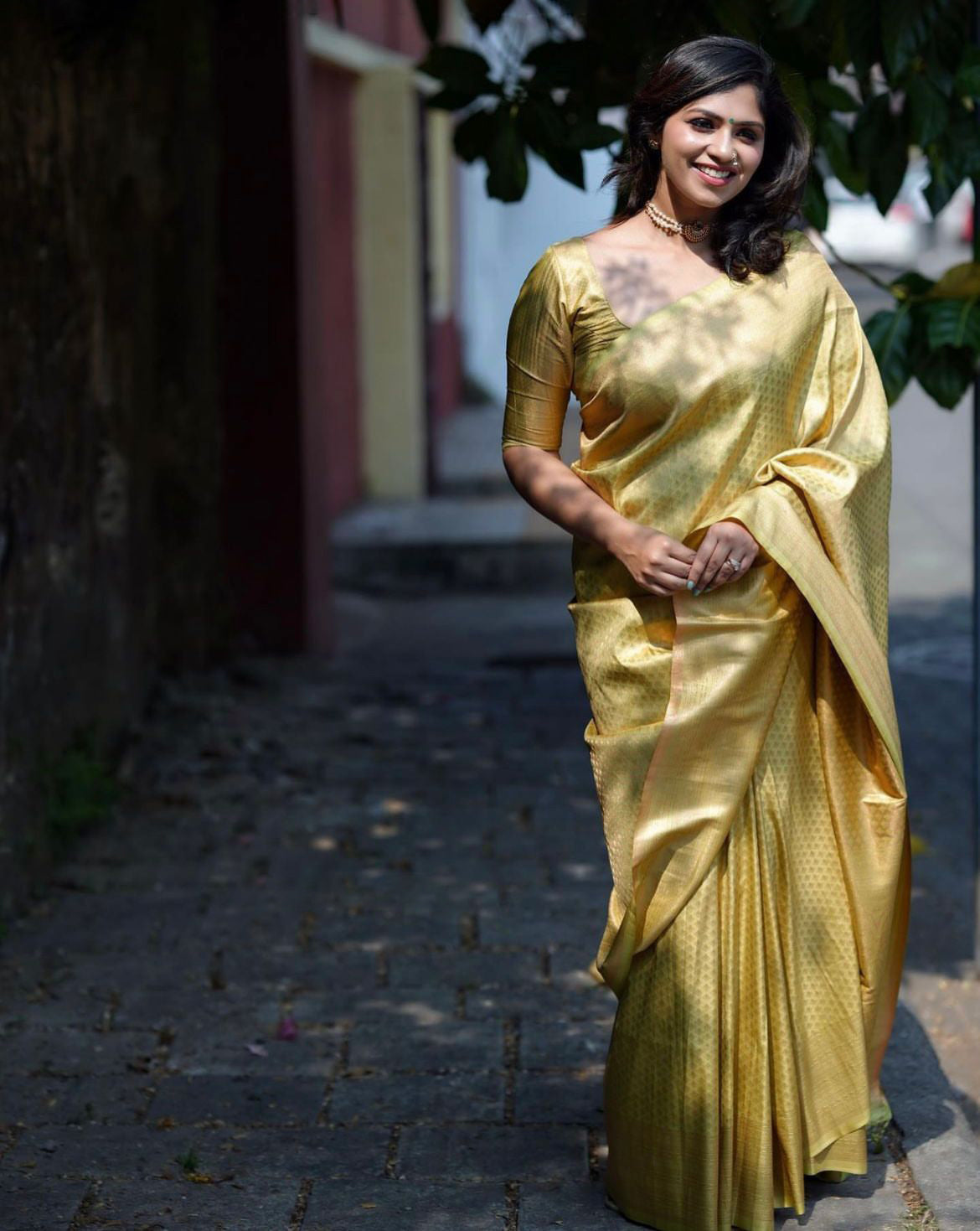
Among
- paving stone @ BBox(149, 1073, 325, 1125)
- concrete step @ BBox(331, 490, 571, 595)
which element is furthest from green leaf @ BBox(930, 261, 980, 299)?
concrete step @ BBox(331, 490, 571, 595)

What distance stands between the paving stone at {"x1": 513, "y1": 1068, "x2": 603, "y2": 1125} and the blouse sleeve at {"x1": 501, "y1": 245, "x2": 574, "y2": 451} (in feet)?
4.36

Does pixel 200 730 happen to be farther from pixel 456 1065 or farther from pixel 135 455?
pixel 456 1065

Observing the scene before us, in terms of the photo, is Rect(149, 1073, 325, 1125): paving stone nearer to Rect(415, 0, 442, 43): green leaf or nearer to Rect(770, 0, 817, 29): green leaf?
Rect(770, 0, 817, 29): green leaf

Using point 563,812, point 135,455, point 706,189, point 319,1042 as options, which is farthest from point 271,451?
point 706,189

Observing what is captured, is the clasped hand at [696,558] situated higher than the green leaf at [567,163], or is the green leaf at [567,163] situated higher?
the green leaf at [567,163]

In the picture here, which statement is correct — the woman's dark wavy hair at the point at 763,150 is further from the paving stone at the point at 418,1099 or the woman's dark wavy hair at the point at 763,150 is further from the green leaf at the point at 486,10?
the paving stone at the point at 418,1099

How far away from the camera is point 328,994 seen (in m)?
4.25

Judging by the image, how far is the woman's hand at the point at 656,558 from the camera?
115 inches

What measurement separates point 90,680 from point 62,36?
6.22ft

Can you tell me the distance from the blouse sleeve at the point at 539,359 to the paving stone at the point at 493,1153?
130cm

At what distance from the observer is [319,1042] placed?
398 cm

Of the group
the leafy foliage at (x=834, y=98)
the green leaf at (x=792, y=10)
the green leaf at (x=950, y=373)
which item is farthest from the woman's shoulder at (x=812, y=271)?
the green leaf at (x=950, y=373)

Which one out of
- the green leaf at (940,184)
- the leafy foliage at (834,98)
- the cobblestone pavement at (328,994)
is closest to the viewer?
the cobblestone pavement at (328,994)

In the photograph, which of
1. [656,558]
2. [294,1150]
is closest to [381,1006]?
[294,1150]
